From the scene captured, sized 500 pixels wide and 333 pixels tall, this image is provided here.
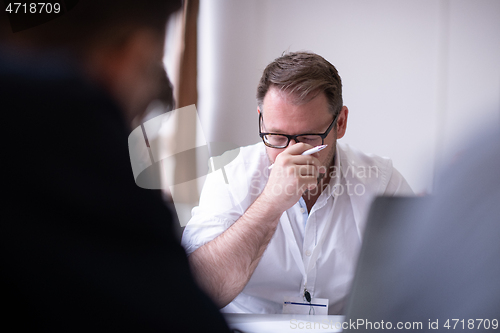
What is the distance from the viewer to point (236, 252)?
911mm

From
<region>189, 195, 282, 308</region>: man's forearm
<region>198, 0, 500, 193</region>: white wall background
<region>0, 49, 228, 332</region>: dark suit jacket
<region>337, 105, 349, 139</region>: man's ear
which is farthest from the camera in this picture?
<region>198, 0, 500, 193</region>: white wall background

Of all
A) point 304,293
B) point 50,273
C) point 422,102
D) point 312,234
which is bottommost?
point 304,293

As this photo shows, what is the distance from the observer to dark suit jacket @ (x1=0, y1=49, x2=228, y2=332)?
0.37m

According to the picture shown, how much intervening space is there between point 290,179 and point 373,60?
911 mm

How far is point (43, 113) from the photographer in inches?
15.1

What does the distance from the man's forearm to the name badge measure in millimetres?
160

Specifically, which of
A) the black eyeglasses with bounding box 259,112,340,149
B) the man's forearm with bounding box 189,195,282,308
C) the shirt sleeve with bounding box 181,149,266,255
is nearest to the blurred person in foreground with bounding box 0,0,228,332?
the man's forearm with bounding box 189,195,282,308

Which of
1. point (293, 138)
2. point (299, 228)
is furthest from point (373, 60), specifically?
point (299, 228)

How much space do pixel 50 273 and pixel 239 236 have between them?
0.59 meters

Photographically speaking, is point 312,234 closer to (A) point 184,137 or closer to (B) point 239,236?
(B) point 239,236

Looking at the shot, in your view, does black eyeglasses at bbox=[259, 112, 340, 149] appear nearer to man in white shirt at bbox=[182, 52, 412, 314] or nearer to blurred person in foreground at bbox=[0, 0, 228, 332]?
man in white shirt at bbox=[182, 52, 412, 314]

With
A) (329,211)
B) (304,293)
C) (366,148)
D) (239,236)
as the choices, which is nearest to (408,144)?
(366,148)

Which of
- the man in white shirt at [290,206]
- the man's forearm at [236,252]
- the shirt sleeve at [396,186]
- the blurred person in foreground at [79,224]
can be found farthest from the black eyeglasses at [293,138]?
the blurred person in foreground at [79,224]

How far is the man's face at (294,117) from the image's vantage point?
1.07 metres
